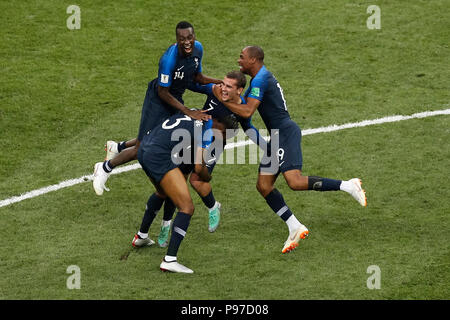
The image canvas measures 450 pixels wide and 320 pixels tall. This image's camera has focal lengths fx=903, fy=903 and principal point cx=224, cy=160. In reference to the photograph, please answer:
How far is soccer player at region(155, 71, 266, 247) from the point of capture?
11664mm

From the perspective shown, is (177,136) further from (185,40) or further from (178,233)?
(185,40)

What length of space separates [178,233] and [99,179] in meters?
2.17

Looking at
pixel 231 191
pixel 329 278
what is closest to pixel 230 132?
pixel 231 191

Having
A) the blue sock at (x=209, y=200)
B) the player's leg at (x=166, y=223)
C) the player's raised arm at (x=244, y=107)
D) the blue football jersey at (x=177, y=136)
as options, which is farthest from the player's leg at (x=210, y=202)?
the player's raised arm at (x=244, y=107)

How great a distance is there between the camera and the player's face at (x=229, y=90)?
11648mm

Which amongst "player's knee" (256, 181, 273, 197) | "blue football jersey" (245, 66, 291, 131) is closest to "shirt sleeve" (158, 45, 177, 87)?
"blue football jersey" (245, 66, 291, 131)

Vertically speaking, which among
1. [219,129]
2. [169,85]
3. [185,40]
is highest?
[185,40]

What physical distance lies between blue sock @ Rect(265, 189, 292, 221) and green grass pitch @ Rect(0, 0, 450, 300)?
1.15 feet

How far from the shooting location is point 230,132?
12.9m

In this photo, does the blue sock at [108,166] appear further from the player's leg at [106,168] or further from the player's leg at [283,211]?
the player's leg at [283,211]

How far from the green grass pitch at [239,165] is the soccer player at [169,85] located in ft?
2.06

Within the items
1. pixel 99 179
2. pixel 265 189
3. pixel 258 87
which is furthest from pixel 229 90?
pixel 99 179

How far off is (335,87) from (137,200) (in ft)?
15.9

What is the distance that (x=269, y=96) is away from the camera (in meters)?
11.9
